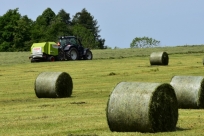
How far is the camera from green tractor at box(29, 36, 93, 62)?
52875mm

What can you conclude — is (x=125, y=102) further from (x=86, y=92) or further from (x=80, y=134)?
(x=86, y=92)

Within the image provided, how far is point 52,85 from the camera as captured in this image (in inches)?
934

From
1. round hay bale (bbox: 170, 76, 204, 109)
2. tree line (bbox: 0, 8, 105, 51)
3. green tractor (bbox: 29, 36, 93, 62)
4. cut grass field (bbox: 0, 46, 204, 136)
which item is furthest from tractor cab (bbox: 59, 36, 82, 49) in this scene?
tree line (bbox: 0, 8, 105, 51)

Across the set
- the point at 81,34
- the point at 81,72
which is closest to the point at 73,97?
the point at 81,72

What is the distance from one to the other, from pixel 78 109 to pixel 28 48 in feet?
310

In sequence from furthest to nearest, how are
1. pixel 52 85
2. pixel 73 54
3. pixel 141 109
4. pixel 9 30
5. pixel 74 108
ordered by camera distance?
pixel 9 30 → pixel 73 54 → pixel 52 85 → pixel 74 108 → pixel 141 109

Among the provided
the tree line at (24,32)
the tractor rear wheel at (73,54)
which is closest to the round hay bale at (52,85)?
the tractor rear wheel at (73,54)

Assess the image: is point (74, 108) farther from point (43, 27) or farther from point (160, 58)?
point (43, 27)

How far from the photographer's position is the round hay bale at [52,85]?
2377 cm

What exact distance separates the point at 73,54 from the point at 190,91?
118 feet

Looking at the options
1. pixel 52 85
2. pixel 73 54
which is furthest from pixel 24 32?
pixel 52 85

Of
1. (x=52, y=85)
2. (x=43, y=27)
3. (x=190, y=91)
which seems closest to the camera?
(x=190, y=91)

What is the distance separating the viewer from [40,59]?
53750mm

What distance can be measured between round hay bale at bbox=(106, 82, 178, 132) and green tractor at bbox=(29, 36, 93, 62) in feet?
129
